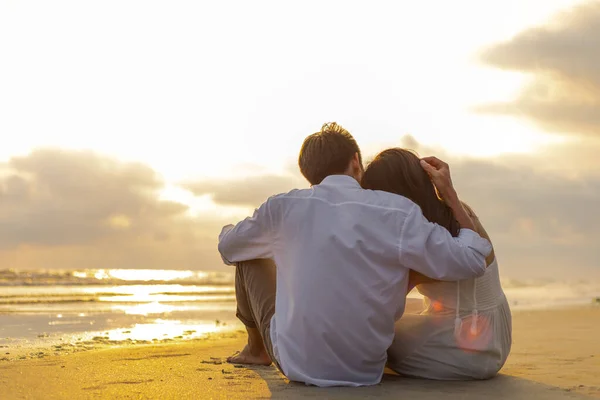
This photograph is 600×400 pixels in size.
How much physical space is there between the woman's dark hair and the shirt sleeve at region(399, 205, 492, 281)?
0.93ft

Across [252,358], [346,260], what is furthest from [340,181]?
[252,358]

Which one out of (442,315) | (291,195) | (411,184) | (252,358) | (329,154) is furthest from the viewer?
(252,358)

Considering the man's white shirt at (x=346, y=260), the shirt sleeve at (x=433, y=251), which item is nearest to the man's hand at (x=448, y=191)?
the man's white shirt at (x=346, y=260)

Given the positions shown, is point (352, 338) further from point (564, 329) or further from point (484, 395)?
point (564, 329)

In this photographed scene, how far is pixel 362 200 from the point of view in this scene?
3373 mm

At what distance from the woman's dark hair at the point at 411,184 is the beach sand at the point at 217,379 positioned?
929mm

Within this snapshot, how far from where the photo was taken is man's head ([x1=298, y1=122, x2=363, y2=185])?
3545 mm

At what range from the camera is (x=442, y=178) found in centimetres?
360

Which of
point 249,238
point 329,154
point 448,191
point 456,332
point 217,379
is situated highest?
point 329,154

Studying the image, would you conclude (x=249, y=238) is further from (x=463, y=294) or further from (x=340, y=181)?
(x=463, y=294)

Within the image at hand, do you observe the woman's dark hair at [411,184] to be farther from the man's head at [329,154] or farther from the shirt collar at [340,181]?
the shirt collar at [340,181]

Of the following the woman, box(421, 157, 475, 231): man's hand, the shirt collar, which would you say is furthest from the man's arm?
the shirt collar

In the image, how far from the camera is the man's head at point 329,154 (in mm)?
3545

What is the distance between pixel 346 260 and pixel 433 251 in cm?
43
